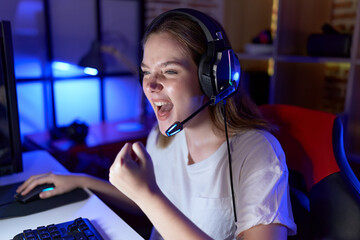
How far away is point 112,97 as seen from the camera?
2.43m

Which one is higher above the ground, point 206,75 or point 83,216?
point 206,75

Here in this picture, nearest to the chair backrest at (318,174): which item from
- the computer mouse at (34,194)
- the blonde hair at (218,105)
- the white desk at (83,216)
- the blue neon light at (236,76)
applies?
the blonde hair at (218,105)

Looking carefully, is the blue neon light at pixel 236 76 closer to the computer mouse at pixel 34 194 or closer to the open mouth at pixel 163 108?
the open mouth at pixel 163 108

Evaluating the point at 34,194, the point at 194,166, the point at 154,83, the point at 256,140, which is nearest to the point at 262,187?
the point at 256,140

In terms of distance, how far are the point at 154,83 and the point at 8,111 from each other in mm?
495

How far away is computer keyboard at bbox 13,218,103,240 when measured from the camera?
2.26 ft

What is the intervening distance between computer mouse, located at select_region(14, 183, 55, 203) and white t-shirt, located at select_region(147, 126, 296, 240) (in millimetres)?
346

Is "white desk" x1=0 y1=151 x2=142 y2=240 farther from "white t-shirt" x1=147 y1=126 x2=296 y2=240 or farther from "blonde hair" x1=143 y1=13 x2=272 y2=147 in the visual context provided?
"blonde hair" x1=143 y1=13 x2=272 y2=147

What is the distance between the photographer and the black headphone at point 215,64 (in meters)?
0.79

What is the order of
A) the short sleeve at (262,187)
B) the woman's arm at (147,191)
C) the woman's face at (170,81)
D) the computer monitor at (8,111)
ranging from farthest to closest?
the computer monitor at (8,111), the woman's face at (170,81), the short sleeve at (262,187), the woman's arm at (147,191)

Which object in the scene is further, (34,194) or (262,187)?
(34,194)

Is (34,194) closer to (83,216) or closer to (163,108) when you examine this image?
(83,216)

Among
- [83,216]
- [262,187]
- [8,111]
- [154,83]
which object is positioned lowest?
[83,216]

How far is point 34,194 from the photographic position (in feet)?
3.00
